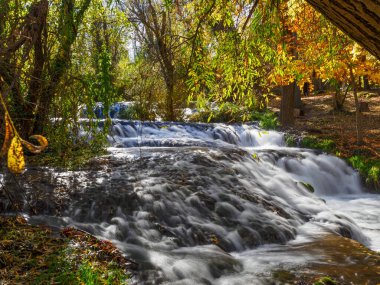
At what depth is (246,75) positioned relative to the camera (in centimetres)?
492

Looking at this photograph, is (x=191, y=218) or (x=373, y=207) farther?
(x=373, y=207)

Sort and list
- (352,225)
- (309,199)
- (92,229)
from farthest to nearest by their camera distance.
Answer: (309,199) → (352,225) → (92,229)

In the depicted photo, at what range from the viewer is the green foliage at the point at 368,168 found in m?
10.1

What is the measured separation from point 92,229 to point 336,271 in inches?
108

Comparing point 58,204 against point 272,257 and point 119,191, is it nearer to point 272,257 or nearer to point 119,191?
point 119,191

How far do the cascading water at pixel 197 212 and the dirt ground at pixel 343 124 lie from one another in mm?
3162

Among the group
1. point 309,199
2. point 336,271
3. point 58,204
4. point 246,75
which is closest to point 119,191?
point 58,204

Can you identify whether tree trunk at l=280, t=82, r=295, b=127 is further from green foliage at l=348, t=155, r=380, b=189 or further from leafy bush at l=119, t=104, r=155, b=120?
leafy bush at l=119, t=104, r=155, b=120

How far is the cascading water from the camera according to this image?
4215mm

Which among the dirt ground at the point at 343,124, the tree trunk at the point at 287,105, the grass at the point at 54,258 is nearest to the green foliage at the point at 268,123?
the tree trunk at the point at 287,105

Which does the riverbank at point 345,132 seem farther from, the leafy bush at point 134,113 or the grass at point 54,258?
the grass at point 54,258

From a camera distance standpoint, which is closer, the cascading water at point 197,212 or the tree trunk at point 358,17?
the tree trunk at point 358,17

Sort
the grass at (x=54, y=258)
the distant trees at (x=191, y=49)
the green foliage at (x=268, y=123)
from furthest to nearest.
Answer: the green foliage at (x=268, y=123) < the grass at (x=54, y=258) < the distant trees at (x=191, y=49)

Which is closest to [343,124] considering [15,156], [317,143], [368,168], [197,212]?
[317,143]
